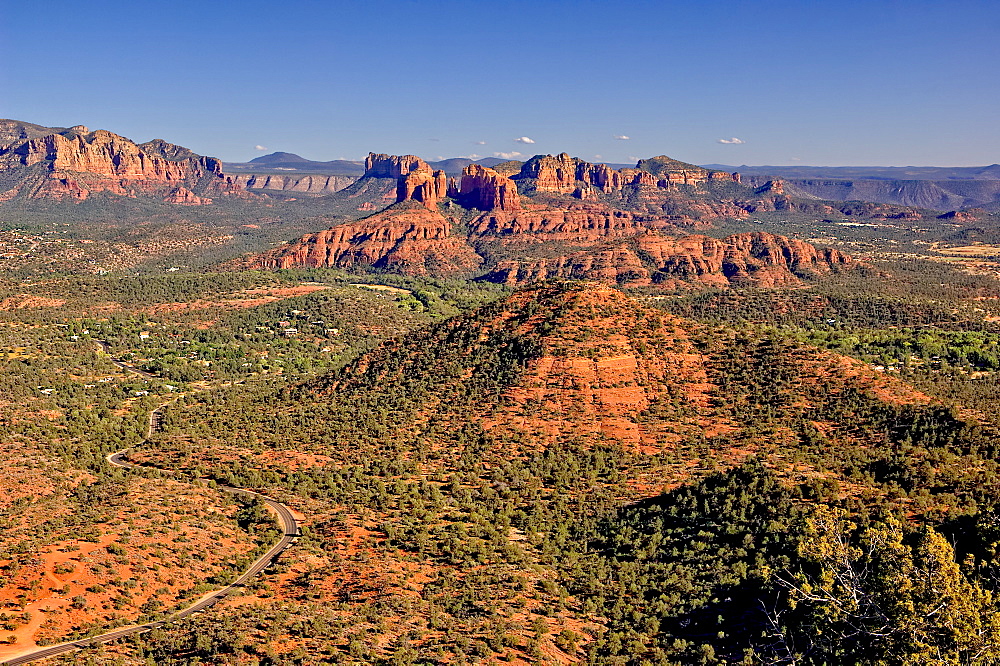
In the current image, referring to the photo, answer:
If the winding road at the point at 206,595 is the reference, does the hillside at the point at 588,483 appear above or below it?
above

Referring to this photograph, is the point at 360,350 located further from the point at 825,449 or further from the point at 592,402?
the point at 825,449

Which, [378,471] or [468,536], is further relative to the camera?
[378,471]

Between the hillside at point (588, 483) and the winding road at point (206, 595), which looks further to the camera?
the hillside at point (588, 483)

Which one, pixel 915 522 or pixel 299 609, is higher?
pixel 915 522

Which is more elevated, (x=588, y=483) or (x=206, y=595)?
(x=588, y=483)

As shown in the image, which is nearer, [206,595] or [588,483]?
[206,595]

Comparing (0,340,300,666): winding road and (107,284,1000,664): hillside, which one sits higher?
(107,284,1000,664): hillside

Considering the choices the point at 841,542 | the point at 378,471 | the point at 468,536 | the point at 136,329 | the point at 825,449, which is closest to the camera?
the point at 841,542

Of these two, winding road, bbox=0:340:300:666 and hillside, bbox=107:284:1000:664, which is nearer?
winding road, bbox=0:340:300:666

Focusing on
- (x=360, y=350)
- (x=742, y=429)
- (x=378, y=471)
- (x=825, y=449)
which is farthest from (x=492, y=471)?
(x=360, y=350)

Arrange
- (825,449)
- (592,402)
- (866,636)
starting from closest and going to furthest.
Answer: (866,636) → (825,449) → (592,402)
